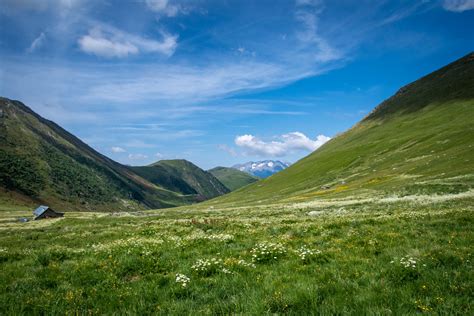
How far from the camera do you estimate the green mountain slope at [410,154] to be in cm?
5900

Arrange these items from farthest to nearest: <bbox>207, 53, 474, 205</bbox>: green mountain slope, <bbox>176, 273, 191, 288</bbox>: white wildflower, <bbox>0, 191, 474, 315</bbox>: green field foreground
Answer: <bbox>207, 53, 474, 205</bbox>: green mountain slope < <bbox>176, 273, 191, 288</bbox>: white wildflower < <bbox>0, 191, 474, 315</bbox>: green field foreground

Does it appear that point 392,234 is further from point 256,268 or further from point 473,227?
point 256,268

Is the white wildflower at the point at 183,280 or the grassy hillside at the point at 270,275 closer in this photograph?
the grassy hillside at the point at 270,275

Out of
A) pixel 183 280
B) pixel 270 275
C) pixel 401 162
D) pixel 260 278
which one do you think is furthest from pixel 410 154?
pixel 183 280

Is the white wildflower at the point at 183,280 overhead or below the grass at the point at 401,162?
below

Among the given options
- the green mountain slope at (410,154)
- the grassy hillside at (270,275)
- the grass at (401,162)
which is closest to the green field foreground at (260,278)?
the grassy hillside at (270,275)

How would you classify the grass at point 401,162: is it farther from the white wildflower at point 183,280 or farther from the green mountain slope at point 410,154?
the white wildflower at point 183,280

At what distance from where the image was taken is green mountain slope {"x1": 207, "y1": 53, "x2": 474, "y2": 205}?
194 feet

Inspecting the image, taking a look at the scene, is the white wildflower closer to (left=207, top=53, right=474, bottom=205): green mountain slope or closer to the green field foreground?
the green field foreground

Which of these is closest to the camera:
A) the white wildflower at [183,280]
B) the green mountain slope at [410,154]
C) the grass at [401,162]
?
the white wildflower at [183,280]

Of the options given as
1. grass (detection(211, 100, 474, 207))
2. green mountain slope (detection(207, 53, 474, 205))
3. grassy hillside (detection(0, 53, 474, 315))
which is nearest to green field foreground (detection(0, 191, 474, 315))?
grassy hillside (detection(0, 53, 474, 315))

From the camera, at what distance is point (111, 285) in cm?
955

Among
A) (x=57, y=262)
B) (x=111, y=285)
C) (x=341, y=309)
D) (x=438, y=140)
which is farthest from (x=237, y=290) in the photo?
(x=438, y=140)

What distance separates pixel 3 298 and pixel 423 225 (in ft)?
58.8
